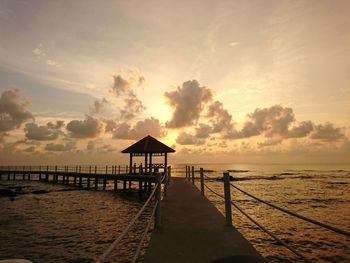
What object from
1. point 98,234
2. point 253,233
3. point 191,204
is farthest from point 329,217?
point 98,234

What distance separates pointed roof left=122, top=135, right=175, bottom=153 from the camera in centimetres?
2702

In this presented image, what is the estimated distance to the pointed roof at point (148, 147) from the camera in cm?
2702

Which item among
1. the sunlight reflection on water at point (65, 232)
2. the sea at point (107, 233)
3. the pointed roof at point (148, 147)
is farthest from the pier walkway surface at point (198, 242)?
the pointed roof at point (148, 147)

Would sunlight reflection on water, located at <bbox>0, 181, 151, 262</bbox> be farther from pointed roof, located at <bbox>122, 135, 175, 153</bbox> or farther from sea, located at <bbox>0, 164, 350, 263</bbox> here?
pointed roof, located at <bbox>122, 135, 175, 153</bbox>

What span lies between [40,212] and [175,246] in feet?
55.3

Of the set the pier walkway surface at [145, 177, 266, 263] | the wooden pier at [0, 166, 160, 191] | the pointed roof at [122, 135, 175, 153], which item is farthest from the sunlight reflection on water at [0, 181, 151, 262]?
the pointed roof at [122, 135, 175, 153]

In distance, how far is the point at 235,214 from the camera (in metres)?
16.2

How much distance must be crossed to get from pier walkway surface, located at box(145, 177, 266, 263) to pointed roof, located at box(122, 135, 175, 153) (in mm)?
18724

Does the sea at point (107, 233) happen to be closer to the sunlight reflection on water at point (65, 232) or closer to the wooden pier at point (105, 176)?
the sunlight reflection on water at point (65, 232)

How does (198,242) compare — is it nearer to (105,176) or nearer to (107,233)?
(107,233)

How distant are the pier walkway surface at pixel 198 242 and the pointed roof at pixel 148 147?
1872 centimetres

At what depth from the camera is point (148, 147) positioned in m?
27.2

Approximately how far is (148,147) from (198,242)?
72.4ft

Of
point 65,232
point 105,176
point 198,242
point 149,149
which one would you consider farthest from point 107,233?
point 105,176
